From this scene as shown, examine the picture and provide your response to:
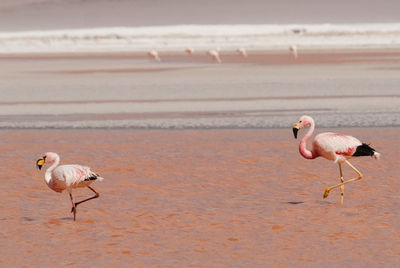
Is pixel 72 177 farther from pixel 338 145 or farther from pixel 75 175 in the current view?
pixel 338 145

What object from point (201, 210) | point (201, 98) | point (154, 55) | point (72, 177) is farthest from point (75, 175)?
point (154, 55)

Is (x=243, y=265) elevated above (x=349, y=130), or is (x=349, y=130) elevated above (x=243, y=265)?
(x=349, y=130)

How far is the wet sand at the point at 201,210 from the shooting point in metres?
8.00

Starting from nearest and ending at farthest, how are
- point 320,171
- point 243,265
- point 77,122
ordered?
point 243,265
point 320,171
point 77,122

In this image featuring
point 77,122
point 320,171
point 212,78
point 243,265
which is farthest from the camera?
point 212,78

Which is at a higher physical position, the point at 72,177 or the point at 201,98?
the point at 201,98

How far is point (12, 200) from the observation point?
10.6 meters

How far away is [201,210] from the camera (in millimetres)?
9930

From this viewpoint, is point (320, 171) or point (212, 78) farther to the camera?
point (212, 78)

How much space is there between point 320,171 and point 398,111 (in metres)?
8.01

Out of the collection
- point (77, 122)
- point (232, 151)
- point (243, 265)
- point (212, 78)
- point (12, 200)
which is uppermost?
point (212, 78)

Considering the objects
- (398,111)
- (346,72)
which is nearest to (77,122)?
(398,111)

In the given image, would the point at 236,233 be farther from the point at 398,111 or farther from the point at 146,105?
the point at 146,105

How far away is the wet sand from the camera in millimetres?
8000
